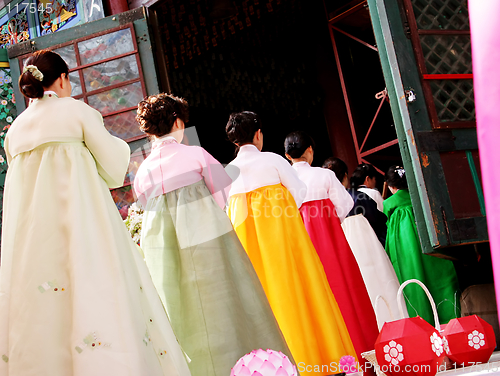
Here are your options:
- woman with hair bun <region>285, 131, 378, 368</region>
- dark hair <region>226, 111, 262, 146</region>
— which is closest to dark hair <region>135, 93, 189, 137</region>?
dark hair <region>226, 111, 262, 146</region>

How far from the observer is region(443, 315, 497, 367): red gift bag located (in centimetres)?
186

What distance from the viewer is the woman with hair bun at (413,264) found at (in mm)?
3484

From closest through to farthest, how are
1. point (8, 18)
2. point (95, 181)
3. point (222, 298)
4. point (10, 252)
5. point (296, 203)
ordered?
point (10, 252), point (95, 181), point (222, 298), point (296, 203), point (8, 18)

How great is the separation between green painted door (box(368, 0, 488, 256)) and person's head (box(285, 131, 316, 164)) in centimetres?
70

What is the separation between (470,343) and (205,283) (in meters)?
1.01

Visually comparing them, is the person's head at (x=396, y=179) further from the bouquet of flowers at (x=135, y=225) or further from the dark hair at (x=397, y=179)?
the bouquet of flowers at (x=135, y=225)

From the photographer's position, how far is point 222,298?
2119mm

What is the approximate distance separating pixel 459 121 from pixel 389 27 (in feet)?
2.20

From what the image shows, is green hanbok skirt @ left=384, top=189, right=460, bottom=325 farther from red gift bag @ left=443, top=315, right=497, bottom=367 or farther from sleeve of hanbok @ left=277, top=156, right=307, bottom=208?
red gift bag @ left=443, top=315, right=497, bottom=367

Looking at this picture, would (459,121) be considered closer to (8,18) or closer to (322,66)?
(322,66)

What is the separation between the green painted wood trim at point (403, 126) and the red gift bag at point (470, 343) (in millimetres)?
911

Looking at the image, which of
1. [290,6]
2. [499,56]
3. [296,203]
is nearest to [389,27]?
[296,203]

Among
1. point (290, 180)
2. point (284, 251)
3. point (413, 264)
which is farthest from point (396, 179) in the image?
point (284, 251)

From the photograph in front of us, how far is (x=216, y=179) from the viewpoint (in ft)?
8.21
